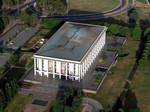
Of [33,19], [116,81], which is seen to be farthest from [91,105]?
[33,19]

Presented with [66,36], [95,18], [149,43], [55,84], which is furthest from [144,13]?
[55,84]

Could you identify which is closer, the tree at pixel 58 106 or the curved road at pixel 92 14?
the tree at pixel 58 106

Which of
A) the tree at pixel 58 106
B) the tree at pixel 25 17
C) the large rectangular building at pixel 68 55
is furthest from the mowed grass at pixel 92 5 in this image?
the tree at pixel 58 106

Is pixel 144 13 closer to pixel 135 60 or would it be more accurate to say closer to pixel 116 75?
pixel 135 60

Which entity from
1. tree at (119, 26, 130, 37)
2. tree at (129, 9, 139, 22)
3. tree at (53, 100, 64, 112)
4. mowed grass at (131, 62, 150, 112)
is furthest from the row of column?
tree at (129, 9, 139, 22)

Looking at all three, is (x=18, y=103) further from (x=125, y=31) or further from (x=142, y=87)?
(x=125, y=31)

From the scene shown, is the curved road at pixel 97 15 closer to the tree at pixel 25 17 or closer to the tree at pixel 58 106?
the tree at pixel 25 17
